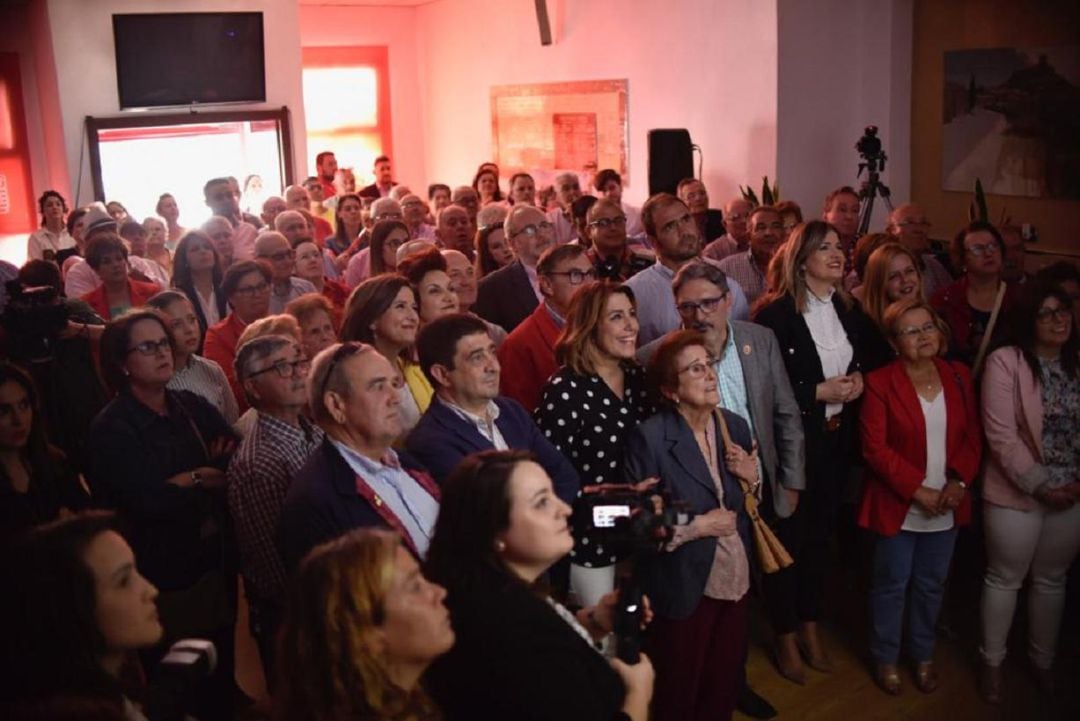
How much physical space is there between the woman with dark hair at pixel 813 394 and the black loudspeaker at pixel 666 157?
4439 mm

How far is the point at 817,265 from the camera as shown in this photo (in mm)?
3926

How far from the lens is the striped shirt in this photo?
12.4ft

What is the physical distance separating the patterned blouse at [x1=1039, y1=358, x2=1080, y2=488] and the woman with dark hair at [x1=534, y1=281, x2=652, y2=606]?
142cm

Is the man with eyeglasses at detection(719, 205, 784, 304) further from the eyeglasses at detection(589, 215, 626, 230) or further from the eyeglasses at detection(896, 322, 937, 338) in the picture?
the eyeglasses at detection(896, 322, 937, 338)

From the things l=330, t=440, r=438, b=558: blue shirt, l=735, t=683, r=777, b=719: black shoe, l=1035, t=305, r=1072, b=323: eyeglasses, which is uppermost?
l=1035, t=305, r=1072, b=323: eyeglasses

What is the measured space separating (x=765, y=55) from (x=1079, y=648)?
532 cm

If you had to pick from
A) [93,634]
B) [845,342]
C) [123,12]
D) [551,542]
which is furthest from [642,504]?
[123,12]

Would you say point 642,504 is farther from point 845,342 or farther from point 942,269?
point 942,269

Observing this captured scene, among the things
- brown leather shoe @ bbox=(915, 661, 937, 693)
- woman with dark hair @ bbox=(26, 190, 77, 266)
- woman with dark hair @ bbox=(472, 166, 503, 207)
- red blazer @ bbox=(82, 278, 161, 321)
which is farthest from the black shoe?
woman with dark hair @ bbox=(26, 190, 77, 266)

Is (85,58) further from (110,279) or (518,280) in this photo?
(518,280)

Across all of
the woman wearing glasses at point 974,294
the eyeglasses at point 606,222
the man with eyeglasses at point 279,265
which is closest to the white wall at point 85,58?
the man with eyeglasses at point 279,265

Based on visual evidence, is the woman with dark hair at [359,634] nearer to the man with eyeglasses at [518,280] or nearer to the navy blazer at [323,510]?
the navy blazer at [323,510]

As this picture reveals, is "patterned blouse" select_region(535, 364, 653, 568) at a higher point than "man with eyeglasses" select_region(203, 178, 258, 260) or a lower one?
lower

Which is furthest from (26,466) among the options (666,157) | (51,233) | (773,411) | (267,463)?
(666,157)
